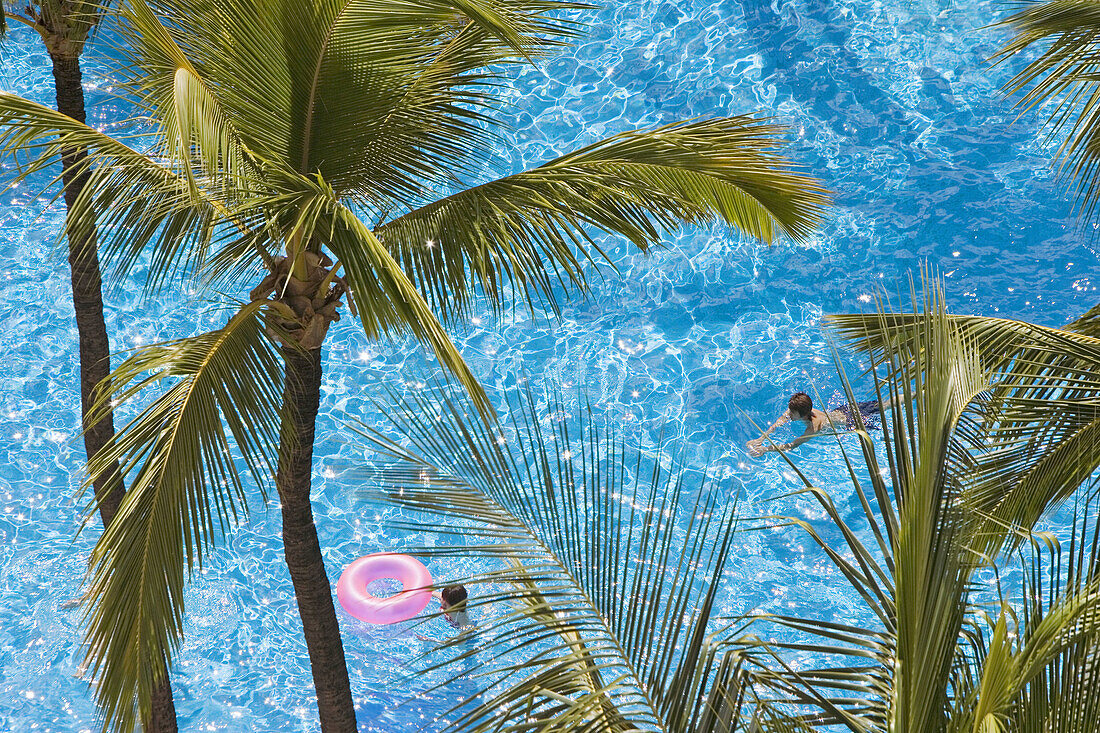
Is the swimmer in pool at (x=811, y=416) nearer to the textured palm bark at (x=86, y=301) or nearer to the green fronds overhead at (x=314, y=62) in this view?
the textured palm bark at (x=86, y=301)

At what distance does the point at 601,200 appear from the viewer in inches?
186

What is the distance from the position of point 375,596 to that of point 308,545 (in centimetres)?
Answer: 417

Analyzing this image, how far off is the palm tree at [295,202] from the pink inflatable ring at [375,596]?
11.6 ft

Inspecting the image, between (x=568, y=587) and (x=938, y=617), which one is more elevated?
(x=938, y=617)

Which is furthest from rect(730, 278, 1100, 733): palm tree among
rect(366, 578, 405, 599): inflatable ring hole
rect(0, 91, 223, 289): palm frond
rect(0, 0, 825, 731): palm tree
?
rect(366, 578, 405, 599): inflatable ring hole

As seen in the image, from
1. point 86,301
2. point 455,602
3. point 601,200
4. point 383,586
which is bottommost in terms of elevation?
point 383,586

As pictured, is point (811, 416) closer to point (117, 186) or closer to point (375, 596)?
point (375, 596)

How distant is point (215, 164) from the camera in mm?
3480

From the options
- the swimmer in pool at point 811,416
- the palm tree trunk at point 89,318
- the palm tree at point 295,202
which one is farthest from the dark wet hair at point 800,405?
the palm tree trunk at point 89,318

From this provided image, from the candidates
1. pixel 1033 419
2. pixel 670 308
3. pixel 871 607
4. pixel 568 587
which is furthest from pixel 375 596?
pixel 871 607

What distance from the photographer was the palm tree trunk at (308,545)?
15.8ft

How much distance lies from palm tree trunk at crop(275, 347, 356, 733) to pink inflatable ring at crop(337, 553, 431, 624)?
302cm

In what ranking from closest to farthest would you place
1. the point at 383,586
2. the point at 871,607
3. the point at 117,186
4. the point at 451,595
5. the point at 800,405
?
the point at 871,607
the point at 117,186
the point at 451,595
the point at 800,405
the point at 383,586

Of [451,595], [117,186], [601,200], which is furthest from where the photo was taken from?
[451,595]
